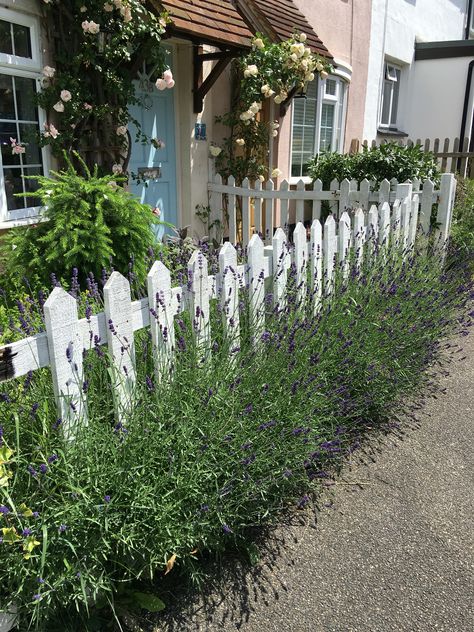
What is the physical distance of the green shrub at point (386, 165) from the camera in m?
7.42

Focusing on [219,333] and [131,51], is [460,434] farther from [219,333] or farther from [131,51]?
[131,51]

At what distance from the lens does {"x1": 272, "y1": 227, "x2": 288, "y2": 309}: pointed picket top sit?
3395 mm

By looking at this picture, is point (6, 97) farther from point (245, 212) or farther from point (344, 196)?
point (344, 196)

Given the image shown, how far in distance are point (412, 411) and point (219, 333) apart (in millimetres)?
1591

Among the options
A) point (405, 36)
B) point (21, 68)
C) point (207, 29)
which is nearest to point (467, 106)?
point (405, 36)

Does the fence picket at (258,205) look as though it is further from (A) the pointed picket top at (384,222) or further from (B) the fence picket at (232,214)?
(A) the pointed picket top at (384,222)

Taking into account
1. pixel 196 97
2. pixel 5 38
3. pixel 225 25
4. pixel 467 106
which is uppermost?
pixel 225 25

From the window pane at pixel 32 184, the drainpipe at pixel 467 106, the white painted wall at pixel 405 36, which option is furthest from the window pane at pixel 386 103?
the window pane at pixel 32 184

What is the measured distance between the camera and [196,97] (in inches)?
271

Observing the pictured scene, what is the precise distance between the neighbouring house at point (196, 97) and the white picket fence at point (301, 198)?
38cm

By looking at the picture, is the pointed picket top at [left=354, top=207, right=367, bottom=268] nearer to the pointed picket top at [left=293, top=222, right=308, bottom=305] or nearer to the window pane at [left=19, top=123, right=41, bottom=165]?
the pointed picket top at [left=293, top=222, right=308, bottom=305]

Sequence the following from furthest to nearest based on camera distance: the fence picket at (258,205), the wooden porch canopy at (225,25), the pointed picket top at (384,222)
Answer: the fence picket at (258,205) → the wooden porch canopy at (225,25) → the pointed picket top at (384,222)

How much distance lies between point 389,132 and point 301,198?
8342 mm

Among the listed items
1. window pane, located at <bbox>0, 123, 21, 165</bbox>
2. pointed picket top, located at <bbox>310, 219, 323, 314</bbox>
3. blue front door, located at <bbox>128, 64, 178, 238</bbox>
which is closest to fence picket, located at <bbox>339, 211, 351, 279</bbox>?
pointed picket top, located at <bbox>310, 219, 323, 314</bbox>
